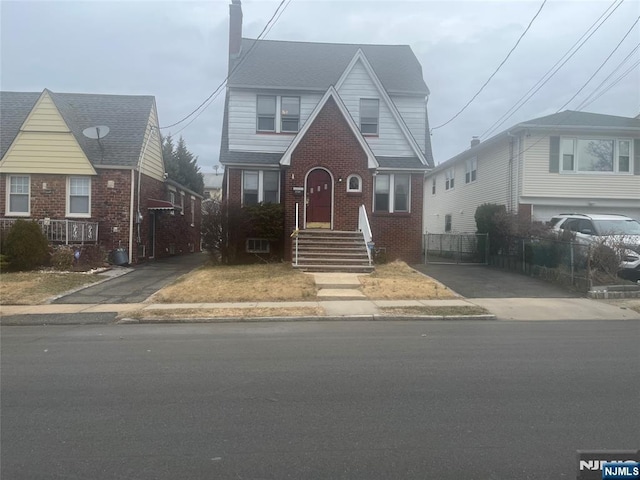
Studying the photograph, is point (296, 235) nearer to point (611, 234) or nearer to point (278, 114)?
point (278, 114)

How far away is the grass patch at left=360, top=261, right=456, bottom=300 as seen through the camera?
13.8 meters

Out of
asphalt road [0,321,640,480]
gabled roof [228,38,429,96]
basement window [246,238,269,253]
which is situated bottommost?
asphalt road [0,321,640,480]

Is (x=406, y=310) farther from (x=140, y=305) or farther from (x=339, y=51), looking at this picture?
(x=339, y=51)

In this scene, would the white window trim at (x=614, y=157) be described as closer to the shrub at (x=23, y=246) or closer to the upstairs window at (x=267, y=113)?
the upstairs window at (x=267, y=113)

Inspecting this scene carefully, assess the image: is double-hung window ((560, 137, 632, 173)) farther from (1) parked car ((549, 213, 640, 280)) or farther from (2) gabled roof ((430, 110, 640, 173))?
(1) parked car ((549, 213, 640, 280))

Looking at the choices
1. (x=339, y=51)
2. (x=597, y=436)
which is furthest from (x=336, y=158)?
(x=597, y=436)

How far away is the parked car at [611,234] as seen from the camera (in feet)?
50.3

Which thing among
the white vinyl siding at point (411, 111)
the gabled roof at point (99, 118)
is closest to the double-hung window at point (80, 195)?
the gabled roof at point (99, 118)

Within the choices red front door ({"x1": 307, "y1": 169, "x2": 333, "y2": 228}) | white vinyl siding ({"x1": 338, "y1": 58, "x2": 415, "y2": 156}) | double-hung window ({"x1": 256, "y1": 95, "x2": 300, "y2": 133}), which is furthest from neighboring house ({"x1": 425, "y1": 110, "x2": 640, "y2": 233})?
double-hung window ({"x1": 256, "y1": 95, "x2": 300, "y2": 133})

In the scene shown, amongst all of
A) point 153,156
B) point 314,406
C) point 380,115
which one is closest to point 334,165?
point 380,115

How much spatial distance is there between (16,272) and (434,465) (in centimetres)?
1611

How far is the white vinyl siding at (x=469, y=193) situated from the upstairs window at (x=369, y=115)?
6.17 meters

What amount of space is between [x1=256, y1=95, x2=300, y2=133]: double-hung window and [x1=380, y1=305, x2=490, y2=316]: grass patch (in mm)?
12113

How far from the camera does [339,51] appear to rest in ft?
86.4
